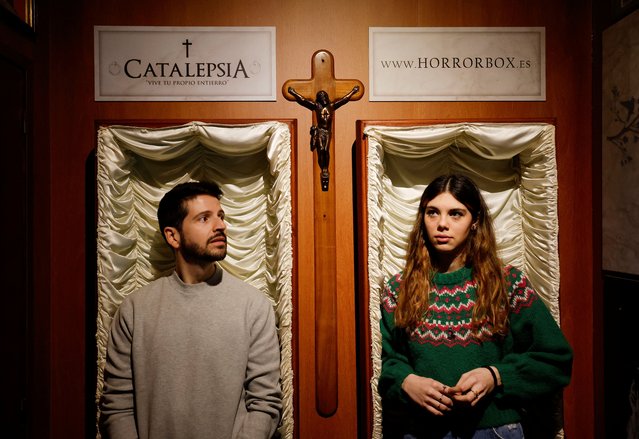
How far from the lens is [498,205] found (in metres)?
2.25

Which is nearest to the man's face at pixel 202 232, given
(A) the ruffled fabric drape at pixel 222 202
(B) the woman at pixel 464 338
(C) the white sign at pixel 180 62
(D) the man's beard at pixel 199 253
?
(D) the man's beard at pixel 199 253

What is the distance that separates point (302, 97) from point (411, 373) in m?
1.35

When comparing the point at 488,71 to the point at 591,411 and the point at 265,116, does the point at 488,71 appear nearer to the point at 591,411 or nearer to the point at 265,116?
the point at 265,116

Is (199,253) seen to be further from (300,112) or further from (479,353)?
(479,353)

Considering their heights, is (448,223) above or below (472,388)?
above

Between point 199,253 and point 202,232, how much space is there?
0.09 meters

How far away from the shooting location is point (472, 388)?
171cm

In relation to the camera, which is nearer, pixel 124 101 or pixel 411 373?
pixel 411 373

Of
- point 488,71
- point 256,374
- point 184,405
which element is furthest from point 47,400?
point 488,71

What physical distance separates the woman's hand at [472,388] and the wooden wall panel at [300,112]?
623 millimetres

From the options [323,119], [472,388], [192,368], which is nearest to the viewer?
[472,388]

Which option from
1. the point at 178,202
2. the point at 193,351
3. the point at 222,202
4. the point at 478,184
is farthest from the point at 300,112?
the point at 193,351

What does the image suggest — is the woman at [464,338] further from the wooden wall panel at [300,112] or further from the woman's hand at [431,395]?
the wooden wall panel at [300,112]

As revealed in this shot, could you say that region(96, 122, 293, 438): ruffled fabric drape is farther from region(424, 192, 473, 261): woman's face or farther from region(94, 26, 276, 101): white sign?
region(424, 192, 473, 261): woman's face
